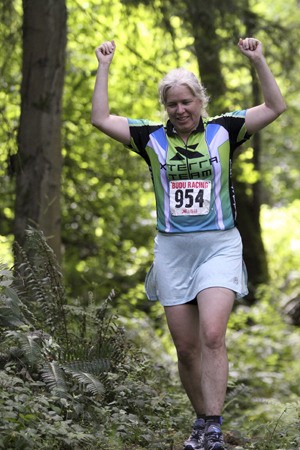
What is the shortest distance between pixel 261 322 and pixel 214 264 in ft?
33.3

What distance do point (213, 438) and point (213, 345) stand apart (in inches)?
20.9

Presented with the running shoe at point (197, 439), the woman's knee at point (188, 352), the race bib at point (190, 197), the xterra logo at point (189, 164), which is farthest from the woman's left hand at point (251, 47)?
the running shoe at point (197, 439)

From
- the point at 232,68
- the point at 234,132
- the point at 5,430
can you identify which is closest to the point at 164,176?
the point at 234,132

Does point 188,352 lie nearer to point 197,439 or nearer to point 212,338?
point 212,338

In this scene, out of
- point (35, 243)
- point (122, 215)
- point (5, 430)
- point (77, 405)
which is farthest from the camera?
point (122, 215)

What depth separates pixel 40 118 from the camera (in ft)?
29.2

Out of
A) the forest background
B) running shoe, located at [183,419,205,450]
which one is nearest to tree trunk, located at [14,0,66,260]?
the forest background

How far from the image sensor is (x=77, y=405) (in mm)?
Result: 5418

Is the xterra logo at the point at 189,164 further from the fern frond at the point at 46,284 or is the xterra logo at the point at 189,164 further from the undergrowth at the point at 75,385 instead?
the fern frond at the point at 46,284

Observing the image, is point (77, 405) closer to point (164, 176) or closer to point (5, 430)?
point (5, 430)

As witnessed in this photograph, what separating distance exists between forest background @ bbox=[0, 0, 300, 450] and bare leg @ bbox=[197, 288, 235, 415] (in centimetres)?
48

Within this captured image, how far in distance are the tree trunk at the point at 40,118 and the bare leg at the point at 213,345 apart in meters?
3.60

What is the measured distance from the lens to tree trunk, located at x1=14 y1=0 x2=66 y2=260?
8.89m

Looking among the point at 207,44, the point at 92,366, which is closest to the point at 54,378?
the point at 92,366
